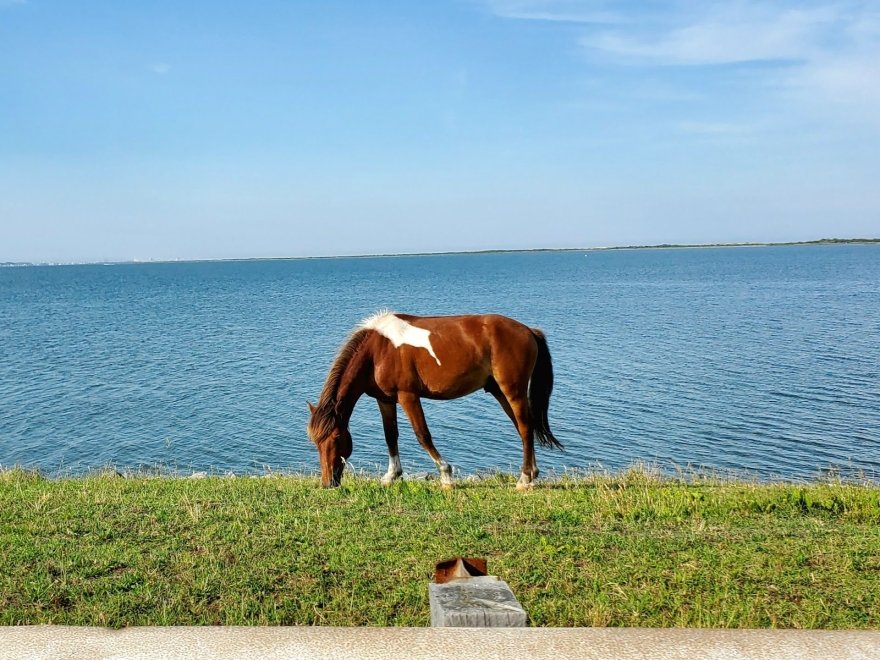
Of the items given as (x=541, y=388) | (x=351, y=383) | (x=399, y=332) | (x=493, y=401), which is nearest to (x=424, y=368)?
(x=399, y=332)

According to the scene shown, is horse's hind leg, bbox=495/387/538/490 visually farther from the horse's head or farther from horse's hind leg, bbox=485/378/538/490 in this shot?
the horse's head

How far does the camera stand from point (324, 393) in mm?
9703

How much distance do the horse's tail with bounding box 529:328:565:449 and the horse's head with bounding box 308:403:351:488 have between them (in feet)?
8.56

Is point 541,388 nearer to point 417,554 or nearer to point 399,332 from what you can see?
point 399,332

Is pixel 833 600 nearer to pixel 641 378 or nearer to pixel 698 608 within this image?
pixel 698 608

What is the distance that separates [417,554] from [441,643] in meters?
3.25

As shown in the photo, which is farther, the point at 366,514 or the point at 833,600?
the point at 366,514

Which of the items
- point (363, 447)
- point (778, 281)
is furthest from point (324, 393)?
point (778, 281)

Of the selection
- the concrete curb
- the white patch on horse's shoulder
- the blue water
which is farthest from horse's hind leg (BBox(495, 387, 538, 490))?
the concrete curb

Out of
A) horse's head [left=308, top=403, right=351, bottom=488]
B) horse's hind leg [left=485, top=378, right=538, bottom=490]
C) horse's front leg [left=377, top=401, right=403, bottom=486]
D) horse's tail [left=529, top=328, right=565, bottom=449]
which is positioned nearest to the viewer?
horse's head [left=308, top=403, right=351, bottom=488]

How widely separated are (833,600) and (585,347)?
3324 centimetres

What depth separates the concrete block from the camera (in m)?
3.13

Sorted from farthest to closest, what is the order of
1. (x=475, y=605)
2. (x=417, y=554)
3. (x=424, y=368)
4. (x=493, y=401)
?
1. (x=493, y=401)
2. (x=424, y=368)
3. (x=417, y=554)
4. (x=475, y=605)

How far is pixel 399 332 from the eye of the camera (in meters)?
10.0
